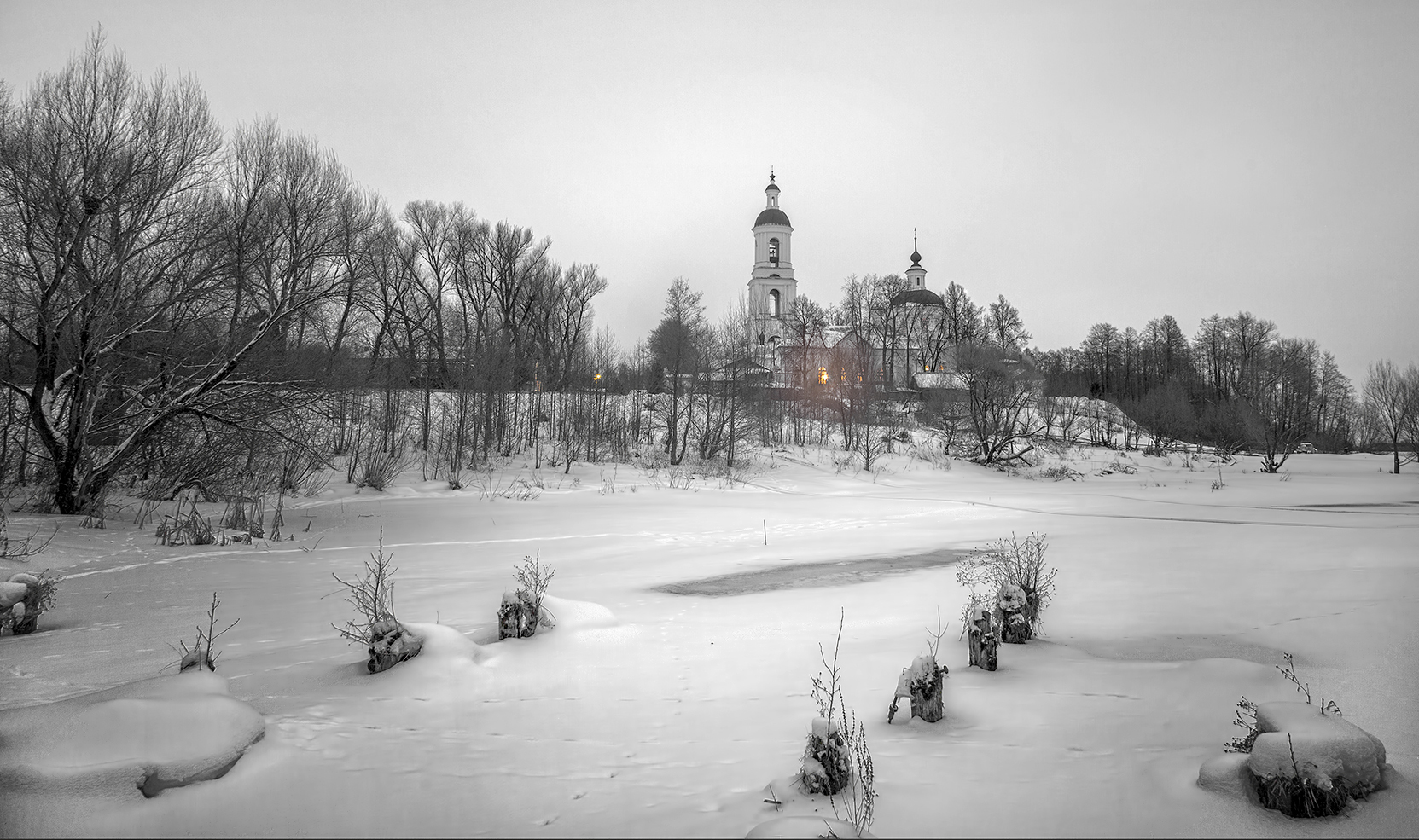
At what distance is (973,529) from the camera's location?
14.7m

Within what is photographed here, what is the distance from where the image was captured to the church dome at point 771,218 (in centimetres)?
7019

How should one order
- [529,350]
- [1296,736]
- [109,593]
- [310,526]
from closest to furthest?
[1296,736], [109,593], [310,526], [529,350]

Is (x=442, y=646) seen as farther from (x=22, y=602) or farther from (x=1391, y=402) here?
(x=1391, y=402)

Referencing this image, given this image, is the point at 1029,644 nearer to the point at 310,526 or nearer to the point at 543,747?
the point at 543,747

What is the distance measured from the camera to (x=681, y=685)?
5281mm

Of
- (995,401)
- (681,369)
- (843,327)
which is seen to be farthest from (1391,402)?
(843,327)

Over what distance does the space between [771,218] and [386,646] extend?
2709 inches

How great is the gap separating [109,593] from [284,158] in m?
12.1

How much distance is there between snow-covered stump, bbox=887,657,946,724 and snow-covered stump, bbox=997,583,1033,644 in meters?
2.11

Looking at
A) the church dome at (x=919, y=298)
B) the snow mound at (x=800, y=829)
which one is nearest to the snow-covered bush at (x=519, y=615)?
the snow mound at (x=800, y=829)

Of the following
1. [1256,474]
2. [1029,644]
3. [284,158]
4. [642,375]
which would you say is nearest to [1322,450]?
[1256,474]

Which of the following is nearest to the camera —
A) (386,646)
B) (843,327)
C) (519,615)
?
(386,646)

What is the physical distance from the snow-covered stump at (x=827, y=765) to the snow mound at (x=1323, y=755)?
1.90 meters

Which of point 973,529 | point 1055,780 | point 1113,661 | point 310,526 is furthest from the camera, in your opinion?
point 973,529
